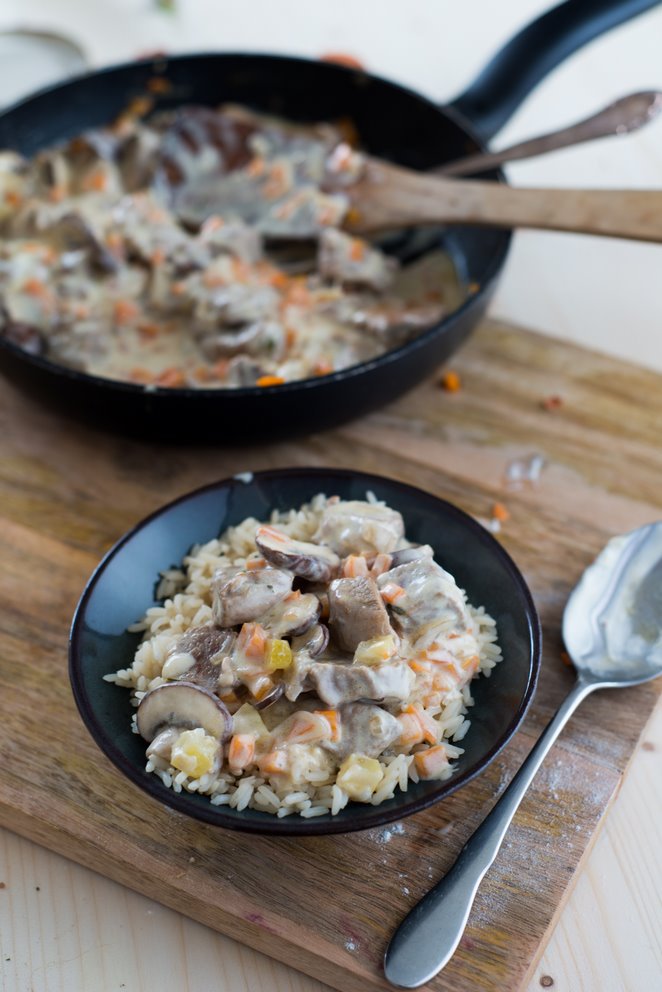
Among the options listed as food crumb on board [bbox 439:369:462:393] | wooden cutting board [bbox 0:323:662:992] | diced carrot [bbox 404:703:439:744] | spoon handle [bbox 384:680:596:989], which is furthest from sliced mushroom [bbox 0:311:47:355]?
spoon handle [bbox 384:680:596:989]

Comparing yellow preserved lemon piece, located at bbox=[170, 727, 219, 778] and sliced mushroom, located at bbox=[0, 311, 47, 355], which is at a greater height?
yellow preserved lemon piece, located at bbox=[170, 727, 219, 778]

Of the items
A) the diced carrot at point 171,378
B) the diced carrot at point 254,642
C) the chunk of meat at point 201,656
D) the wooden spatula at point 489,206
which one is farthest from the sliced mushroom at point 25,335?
the diced carrot at point 254,642

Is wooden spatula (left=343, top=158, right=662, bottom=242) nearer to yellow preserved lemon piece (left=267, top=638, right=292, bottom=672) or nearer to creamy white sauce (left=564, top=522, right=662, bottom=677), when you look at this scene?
creamy white sauce (left=564, top=522, right=662, bottom=677)

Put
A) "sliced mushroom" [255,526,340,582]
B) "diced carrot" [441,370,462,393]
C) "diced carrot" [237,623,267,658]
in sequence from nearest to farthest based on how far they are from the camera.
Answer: "diced carrot" [237,623,267,658] → "sliced mushroom" [255,526,340,582] → "diced carrot" [441,370,462,393]

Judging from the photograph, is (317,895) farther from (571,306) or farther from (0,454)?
(571,306)

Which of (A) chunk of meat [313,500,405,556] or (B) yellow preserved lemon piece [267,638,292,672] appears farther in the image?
(A) chunk of meat [313,500,405,556]

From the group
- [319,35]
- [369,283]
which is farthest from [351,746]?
[319,35]

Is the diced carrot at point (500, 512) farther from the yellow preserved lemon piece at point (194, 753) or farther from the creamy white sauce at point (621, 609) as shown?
the yellow preserved lemon piece at point (194, 753)

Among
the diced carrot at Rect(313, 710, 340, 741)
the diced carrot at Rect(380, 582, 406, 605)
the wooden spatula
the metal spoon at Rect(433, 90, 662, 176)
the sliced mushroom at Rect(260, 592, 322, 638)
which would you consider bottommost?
the diced carrot at Rect(313, 710, 340, 741)

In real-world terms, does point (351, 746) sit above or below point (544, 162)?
below
